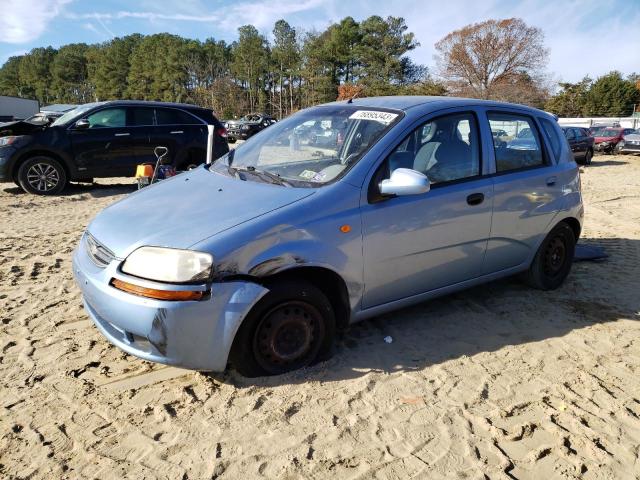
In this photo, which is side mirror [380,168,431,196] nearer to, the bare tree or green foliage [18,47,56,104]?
the bare tree

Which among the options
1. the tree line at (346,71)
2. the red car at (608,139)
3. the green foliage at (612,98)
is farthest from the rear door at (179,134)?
the green foliage at (612,98)

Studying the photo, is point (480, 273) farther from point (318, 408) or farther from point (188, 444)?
point (188, 444)

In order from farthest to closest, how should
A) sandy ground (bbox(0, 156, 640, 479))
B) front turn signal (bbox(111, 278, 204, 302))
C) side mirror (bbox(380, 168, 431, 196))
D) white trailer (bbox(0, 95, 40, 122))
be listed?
white trailer (bbox(0, 95, 40, 122)), side mirror (bbox(380, 168, 431, 196)), front turn signal (bbox(111, 278, 204, 302)), sandy ground (bbox(0, 156, 640, 479))

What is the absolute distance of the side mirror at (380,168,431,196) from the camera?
299 centimetres

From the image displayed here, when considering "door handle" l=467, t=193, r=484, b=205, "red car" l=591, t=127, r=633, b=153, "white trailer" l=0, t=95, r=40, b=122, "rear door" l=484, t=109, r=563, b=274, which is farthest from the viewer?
"white trailer" l=0, t=95, r=40, b=122

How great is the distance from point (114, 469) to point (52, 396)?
810 mm

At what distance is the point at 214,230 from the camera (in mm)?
2688

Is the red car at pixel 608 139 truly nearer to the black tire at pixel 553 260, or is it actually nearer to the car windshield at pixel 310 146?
the black tire at pixel 553 260

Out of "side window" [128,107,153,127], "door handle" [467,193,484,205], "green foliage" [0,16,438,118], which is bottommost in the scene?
"door handle" [467,193,484,205]

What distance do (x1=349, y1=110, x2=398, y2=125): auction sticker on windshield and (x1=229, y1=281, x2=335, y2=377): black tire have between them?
1329mm

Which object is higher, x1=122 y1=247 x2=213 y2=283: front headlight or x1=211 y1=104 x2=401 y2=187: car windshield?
x1=211 y1=104 x2=401 y2=187: car windshield

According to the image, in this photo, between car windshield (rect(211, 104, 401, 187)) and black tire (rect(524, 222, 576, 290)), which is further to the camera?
black tire (rect(524, 222, 576, 290))

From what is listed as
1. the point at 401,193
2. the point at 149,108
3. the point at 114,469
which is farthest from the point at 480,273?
the point at 149,108

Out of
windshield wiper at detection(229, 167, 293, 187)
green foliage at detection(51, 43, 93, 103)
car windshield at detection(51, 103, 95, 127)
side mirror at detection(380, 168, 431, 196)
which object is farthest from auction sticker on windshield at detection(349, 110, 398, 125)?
green foliage at detection(51, 43, 93, 103)
